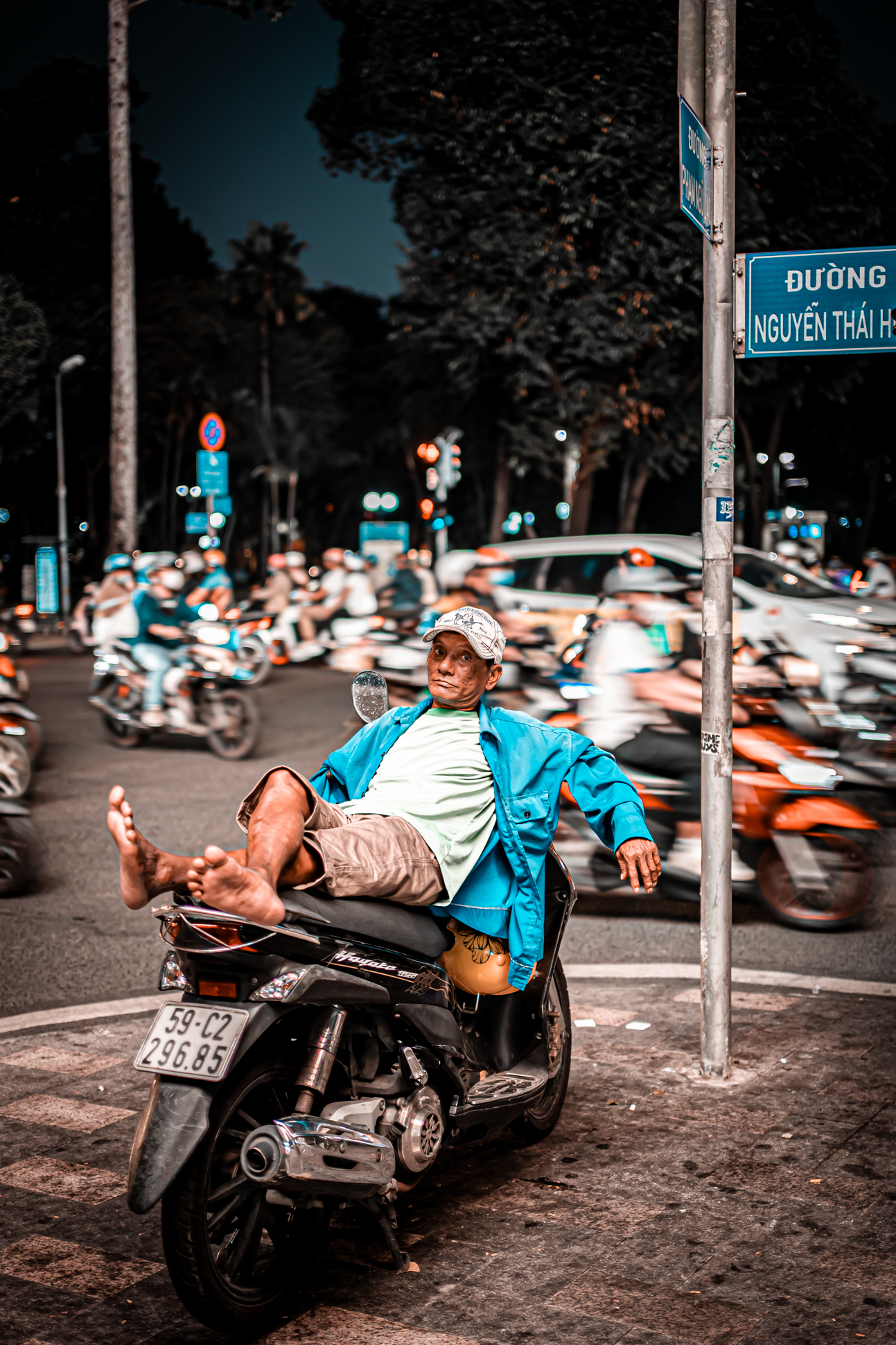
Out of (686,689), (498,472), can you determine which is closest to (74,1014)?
(686,689)

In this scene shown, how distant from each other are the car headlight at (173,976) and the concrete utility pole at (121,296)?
2381 cm

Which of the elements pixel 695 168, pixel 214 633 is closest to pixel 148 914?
pixel 695 168

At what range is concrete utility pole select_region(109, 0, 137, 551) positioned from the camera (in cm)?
2541

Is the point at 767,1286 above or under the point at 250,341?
under

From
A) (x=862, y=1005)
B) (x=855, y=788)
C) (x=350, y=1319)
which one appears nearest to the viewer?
A: (x=350, y=1319)

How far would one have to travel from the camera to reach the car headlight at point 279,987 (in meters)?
3.15

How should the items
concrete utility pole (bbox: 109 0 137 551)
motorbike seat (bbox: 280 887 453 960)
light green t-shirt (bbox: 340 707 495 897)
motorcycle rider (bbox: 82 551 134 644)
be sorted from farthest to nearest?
concrete utility pole (bbox: 109 0 137 551), motorcycle rider (bbox: 82 551 134 644), light green t-shirt (bbox: 340 707 495 897), motorbike seat (bbox: 280 887 453 960)

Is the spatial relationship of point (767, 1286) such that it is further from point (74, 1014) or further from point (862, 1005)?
point (74, 1014)

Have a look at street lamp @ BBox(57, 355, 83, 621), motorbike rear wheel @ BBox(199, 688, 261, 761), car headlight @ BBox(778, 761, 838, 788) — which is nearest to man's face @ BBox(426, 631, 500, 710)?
car headlight @ BBox(778, 761, 838, 788)

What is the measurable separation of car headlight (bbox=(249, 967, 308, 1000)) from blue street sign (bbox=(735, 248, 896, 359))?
9.07ft

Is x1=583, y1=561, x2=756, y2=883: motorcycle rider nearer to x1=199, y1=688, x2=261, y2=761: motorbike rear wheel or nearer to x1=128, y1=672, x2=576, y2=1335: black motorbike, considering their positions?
x1=128, y1=672, x2=576, y2=1335: black motorbike

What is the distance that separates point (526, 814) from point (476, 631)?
1.78 feet

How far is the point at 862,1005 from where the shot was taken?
18.8 feet

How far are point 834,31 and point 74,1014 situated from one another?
22.4 m
